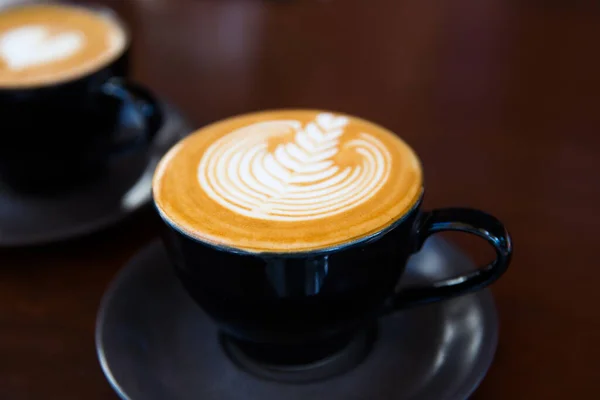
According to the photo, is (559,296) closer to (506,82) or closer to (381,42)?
(506,82)

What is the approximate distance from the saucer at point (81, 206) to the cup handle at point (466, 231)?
273mm

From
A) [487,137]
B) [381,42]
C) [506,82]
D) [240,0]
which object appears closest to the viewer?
[487,137]

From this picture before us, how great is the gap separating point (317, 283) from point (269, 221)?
49mm

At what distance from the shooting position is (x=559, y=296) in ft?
1.70

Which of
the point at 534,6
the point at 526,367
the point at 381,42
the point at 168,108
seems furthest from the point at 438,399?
the point at 534,6

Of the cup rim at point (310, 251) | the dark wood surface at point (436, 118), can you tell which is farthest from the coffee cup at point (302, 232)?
the dark wood surface at point (436, 118)

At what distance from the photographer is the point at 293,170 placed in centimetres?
46

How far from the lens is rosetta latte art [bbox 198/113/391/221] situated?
426 millimetres

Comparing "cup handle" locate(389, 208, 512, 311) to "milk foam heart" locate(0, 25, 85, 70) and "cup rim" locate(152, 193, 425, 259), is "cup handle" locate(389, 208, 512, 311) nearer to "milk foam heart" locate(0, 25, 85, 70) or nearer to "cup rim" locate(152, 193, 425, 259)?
"cup rim" locate(152, 193, 425, 259)

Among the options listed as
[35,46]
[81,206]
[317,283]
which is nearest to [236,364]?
[317,283]

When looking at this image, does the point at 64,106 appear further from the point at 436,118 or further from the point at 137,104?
the point at 436,118

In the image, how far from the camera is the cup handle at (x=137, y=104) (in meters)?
0.61

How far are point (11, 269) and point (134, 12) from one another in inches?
23.2

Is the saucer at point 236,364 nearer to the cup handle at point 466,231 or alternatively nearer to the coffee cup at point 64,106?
the cup handle at point 466,231
